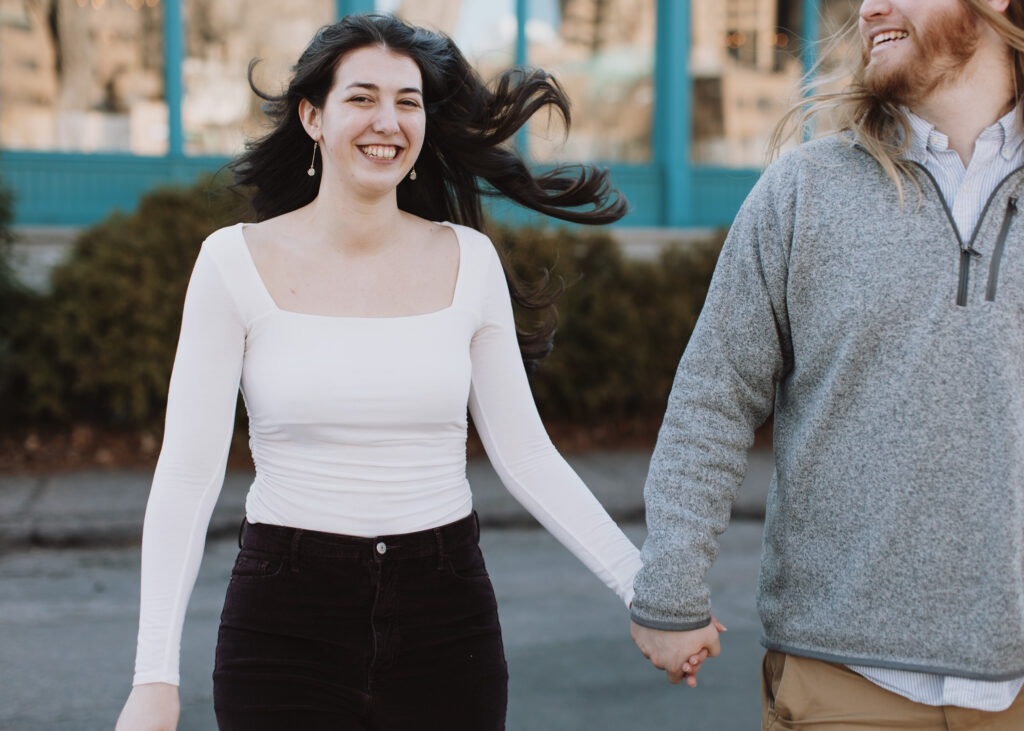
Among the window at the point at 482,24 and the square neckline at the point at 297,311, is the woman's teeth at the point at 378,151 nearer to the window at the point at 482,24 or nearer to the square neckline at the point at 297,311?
the square neckline at the point at 297,311

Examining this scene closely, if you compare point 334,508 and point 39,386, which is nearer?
point 334,508

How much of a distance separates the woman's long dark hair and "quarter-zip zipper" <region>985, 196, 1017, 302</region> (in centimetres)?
105

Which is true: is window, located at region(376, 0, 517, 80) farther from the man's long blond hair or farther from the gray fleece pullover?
the gray fleece pullover

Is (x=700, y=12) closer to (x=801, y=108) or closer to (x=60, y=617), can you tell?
(x=60, y=617)

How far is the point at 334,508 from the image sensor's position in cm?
229

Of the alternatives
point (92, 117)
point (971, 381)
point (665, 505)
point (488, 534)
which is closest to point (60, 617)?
point (488, 534)

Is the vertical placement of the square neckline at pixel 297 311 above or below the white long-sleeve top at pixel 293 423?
above

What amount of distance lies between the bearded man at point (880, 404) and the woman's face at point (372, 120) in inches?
29.2

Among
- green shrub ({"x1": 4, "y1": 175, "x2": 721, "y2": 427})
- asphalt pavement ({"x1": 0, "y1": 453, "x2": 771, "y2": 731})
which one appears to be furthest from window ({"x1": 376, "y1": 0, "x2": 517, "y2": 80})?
asphalt pavement ({"x1": 0, "y1": 453, "x2": 771, "y2": 731})

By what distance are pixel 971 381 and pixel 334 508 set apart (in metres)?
1.21

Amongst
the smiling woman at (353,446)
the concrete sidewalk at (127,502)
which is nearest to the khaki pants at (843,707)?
the smiling woman at (353,446)

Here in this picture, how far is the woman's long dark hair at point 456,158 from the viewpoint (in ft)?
8.79

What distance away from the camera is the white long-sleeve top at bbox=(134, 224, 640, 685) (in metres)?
2.28

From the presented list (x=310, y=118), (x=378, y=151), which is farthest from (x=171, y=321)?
(x=378, y=151)
